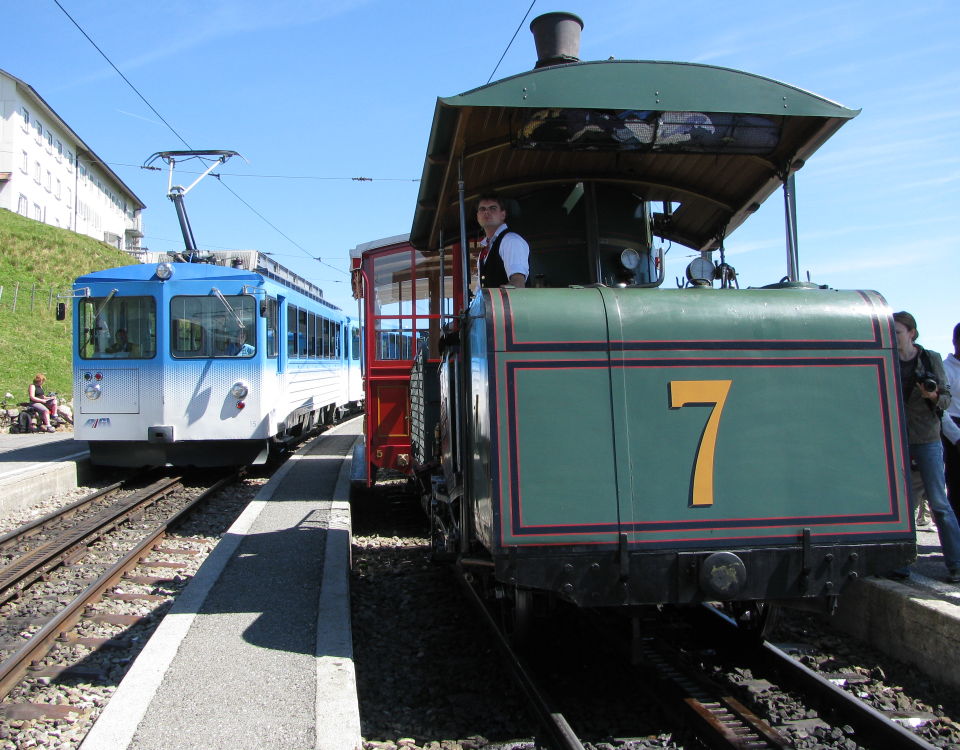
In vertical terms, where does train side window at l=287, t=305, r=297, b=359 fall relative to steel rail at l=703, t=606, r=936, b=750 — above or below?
above

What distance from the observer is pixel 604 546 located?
344cm

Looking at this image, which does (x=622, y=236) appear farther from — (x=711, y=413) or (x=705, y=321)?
(x=711, y=413)

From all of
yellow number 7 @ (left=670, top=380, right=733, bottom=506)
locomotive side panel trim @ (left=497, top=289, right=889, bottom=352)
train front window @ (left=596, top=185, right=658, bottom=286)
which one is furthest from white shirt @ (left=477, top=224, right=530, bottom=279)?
yellow number 7 @ (left=670, top=380, right=733, bottom=506)

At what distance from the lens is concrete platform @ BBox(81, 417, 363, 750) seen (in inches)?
125

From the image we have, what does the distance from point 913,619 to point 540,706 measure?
215 cm

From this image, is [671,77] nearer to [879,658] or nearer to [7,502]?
[879,658]

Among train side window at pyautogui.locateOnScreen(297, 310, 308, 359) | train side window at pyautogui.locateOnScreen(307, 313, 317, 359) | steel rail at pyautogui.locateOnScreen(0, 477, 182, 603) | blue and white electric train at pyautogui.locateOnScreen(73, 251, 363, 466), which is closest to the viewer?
steel rail at pyautogui.locateOnScreen(0, 477, 182, 603)

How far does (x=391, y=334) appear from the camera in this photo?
8.60 metres

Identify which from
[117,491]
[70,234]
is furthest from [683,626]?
[70,234]

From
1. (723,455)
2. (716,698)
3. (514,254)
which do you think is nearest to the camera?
(723,455)

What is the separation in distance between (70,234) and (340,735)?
139 feet

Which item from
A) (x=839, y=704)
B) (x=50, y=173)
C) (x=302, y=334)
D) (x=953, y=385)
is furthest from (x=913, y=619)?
(x=50, y=173)

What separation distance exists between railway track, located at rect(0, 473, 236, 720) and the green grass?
14.7m

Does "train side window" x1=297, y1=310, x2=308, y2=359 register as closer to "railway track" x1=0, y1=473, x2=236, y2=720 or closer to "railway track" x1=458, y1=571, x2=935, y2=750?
"railway track" x1=0, y1=473, x2=236, y2=720
